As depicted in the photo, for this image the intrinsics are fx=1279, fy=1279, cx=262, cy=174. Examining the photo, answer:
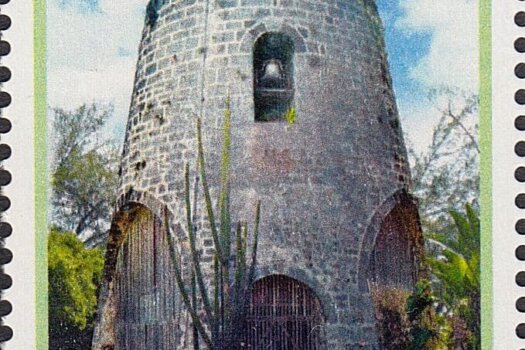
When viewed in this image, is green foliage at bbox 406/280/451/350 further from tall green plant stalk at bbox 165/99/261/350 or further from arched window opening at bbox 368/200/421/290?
tall green plant stalk at bbox 165/99/261/350

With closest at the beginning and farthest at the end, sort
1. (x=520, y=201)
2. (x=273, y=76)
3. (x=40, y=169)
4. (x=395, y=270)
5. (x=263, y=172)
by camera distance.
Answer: (x=520, y=201), (x=40, y=169), (x=263, y=172), (x=395, y=270), (x=273, y=76)

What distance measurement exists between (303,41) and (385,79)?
45cm

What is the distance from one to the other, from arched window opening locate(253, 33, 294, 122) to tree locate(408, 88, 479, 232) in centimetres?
67

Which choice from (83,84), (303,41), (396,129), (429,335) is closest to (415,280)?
(429,335)

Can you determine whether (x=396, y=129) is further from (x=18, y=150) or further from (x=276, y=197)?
(x=18, y=150)

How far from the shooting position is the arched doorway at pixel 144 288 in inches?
237

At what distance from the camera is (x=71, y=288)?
233 inches

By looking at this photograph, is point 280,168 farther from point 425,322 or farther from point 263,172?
point 425,322

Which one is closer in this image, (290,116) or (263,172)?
(263,172)

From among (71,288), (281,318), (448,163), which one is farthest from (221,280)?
(448,163)

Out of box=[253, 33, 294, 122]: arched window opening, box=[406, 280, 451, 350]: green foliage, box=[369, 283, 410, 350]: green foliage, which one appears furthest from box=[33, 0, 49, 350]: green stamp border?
box=[406, 280, 451, 350]: green foliage

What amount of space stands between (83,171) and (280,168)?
36.3 inches

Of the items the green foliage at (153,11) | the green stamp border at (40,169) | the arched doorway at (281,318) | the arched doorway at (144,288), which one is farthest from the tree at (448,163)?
the green stamp border at (40,169)

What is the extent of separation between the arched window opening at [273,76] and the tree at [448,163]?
0.67 m
